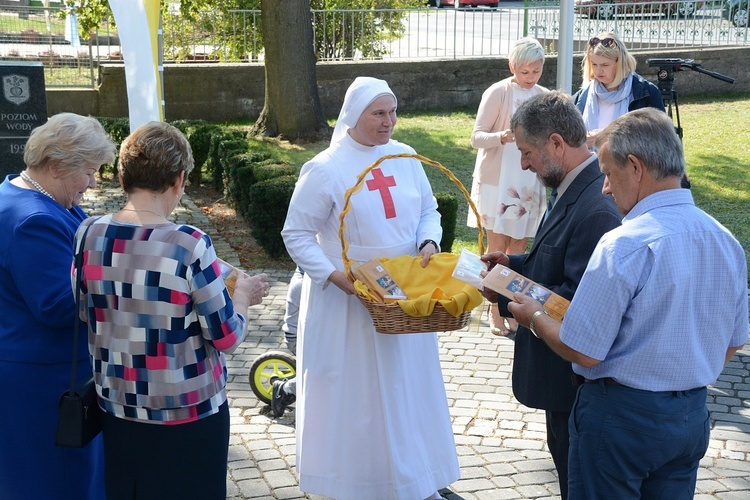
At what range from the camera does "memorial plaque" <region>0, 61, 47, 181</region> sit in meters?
8.23

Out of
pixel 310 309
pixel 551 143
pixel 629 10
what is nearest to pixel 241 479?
pixel 310 309

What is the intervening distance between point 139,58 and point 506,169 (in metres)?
3.10

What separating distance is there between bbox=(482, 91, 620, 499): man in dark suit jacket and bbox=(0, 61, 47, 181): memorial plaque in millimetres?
5983

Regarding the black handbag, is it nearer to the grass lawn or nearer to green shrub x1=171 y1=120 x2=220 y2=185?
the grass lawn

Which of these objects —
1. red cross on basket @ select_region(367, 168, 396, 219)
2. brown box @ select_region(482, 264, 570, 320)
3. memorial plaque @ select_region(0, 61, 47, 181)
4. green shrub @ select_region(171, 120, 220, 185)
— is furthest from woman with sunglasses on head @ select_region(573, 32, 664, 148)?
green shrub @ select_region(171, 120, 220, 185)

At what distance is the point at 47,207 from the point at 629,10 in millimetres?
16568

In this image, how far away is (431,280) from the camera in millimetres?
4246

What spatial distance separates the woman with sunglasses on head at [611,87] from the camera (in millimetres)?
6930

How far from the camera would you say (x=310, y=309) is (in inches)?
176

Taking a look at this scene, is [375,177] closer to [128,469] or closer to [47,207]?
[47,207]

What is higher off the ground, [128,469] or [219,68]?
[219,68]

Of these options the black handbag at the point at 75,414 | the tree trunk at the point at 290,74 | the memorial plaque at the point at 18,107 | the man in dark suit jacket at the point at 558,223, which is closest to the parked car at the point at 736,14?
the tree trunk at the point at 290,74

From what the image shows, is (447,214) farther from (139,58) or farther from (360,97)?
(360,97)

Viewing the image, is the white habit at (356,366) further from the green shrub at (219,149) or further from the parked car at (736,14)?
the parked car at (736,14)
